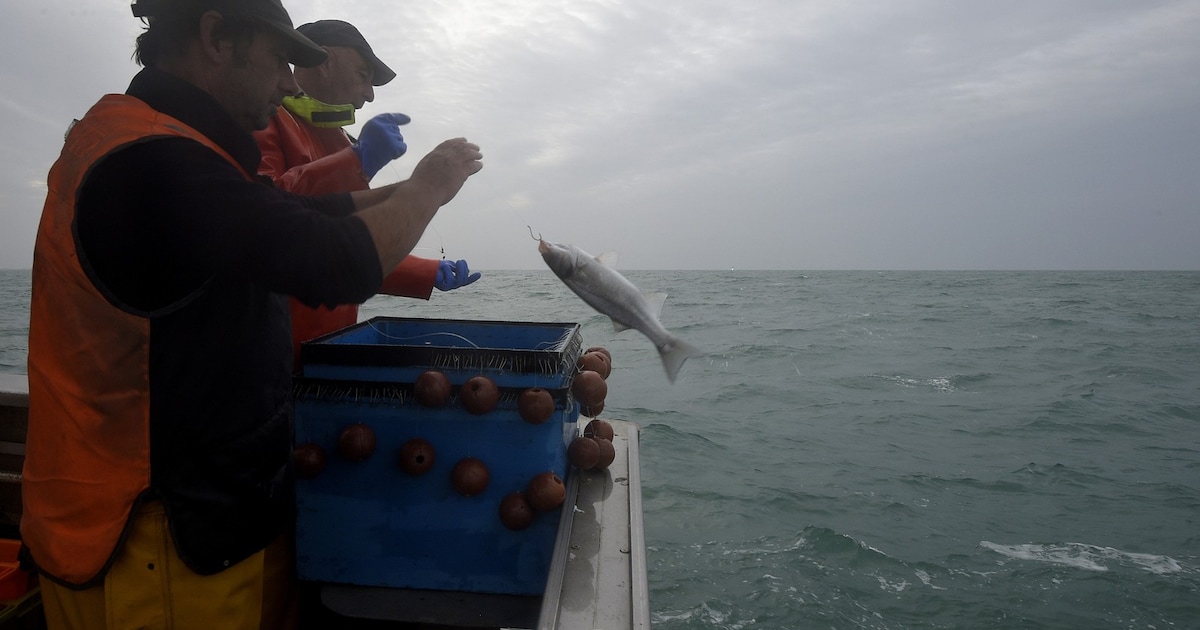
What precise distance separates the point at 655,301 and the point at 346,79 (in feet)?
6.21

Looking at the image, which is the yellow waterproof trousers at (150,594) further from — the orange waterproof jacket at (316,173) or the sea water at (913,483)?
the sea water at (913,483)

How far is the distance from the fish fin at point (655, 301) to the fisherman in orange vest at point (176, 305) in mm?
810

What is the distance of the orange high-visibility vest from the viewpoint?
63.4 inches

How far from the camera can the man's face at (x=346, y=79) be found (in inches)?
124

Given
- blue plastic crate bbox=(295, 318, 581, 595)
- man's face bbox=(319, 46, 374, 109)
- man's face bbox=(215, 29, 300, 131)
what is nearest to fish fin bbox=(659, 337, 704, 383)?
blue plastic crate bbox=(295, 318, 581, 595)

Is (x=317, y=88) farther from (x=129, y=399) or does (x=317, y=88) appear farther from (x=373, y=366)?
(x=129, y=399)

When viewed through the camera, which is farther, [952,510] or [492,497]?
[952,510]

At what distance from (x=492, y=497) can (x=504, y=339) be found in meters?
1.00

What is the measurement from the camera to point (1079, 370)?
17.9m

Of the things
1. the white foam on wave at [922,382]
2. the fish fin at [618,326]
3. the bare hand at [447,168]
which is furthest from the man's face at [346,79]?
the white foam on wave at [922,382]

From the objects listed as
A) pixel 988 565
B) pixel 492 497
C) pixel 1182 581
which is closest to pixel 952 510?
pixel 988 565

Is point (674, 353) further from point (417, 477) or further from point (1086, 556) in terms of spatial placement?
point (1086, 556)

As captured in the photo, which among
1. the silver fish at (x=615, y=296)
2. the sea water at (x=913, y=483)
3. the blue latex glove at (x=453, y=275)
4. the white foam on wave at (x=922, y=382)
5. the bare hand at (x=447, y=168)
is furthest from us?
the white foam on wave at (x=922, y=382)

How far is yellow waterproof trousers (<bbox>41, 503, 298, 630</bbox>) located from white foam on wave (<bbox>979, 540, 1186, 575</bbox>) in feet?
26.6
